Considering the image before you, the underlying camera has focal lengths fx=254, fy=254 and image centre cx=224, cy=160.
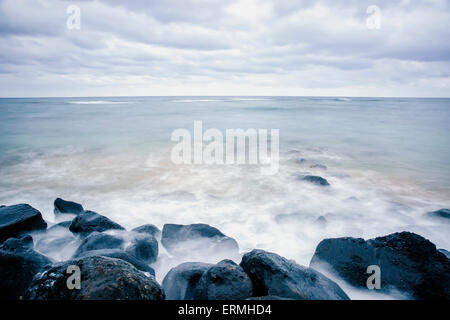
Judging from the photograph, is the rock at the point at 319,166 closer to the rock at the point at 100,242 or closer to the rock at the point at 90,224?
the rock at the point at 90,224

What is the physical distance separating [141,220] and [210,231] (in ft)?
7.43

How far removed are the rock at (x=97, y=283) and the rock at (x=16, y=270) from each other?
761 mm

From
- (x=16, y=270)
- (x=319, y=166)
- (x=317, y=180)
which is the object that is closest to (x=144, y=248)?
(x=16, y=270)

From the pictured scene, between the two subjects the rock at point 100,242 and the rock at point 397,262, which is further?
the rock at point 100,242

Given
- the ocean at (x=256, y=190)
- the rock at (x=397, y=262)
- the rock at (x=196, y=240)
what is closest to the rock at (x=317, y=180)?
the ocean at (x=256, y=190)

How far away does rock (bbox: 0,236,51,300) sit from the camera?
108 inches

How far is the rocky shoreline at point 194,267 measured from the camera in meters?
2.27

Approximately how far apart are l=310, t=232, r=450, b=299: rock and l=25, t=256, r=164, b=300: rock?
8.56ft

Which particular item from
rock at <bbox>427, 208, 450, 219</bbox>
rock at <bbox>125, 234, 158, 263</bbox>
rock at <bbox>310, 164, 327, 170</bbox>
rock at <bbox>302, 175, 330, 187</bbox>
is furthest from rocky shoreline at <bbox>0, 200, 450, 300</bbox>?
rock at <bbox>310, 164, 327, 170</bbox>

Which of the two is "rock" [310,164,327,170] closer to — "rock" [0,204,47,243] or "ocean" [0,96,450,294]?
"ocean" [0,96,450,294]

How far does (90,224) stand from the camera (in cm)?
454
